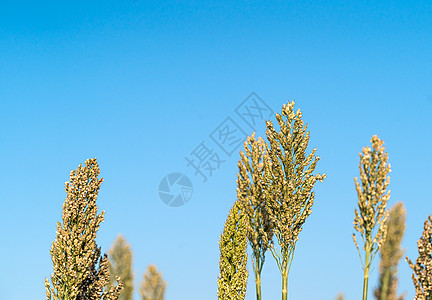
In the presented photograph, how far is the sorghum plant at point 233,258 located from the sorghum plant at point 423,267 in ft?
29.7

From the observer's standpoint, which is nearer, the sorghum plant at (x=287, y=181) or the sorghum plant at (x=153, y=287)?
the sorghum plant at (x=287, y=181)

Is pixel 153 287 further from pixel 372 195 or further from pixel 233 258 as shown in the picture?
pixel 372 195

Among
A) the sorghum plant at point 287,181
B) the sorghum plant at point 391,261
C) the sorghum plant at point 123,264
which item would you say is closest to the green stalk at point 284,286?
the sorghum plant at point 287,181

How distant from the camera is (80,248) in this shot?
24.7m

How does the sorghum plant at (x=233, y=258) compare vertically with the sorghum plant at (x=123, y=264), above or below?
below

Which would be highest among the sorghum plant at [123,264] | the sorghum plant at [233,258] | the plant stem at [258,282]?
the sorghum plant at [123,264]

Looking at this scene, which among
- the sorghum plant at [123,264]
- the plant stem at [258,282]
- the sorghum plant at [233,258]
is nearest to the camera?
the plant stem at [258,282]

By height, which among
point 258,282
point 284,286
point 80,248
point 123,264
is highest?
point 123,264

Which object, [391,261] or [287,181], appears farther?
[391,261]

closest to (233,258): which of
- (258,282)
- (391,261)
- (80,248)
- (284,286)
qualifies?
(258,282)

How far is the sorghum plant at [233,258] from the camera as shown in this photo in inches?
1062

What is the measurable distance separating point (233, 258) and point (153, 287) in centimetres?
1332

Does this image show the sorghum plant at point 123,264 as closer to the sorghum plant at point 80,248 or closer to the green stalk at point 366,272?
the sorghum plant at point 80,248

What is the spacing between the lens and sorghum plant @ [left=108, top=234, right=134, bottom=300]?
3816 centimetres
